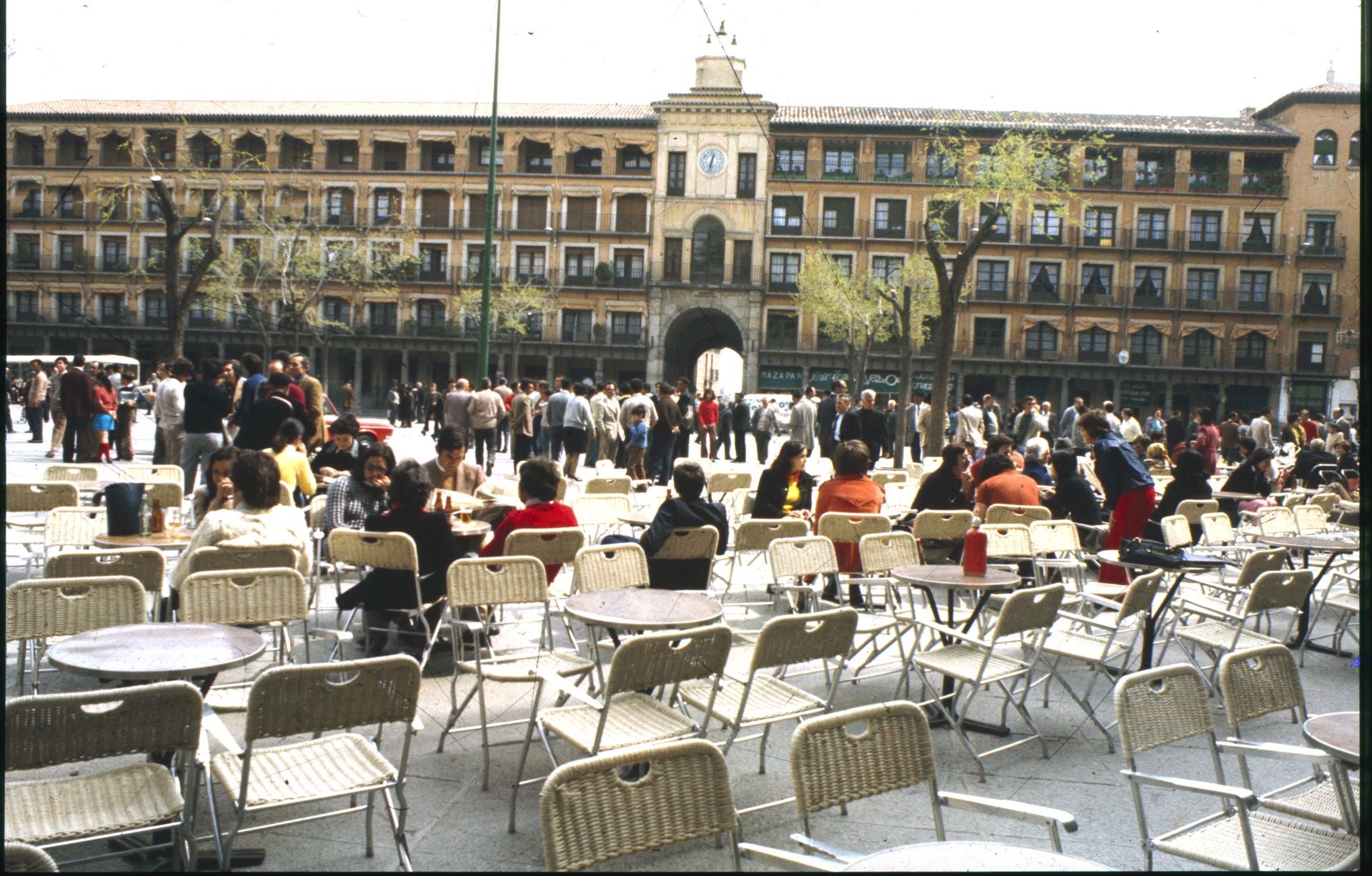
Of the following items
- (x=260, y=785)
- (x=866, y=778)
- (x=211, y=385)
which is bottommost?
(x=260, y=785)

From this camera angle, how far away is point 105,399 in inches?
635

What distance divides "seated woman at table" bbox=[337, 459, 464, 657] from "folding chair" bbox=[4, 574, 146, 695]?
138 cm

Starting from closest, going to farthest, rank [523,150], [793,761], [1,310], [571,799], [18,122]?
[1,310] → [571,799] → [793,761] → [18,122] → [523,150]

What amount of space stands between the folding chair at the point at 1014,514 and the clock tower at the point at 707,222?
3809cm

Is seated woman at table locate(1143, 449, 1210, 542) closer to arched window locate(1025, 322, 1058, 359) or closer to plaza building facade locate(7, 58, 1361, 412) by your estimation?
plaza building facade locate(7, 58, 1361, 412)

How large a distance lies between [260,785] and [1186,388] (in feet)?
155

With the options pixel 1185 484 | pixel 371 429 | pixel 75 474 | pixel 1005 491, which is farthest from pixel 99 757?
pixel 371 429

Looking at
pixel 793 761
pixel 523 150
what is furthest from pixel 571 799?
pixel 523 150

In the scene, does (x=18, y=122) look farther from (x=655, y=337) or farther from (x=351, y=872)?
(x=351, y=872)

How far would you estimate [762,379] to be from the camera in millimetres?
46281

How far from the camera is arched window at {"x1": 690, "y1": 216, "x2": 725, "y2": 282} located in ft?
153

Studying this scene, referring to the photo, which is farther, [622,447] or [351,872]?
[622,447]

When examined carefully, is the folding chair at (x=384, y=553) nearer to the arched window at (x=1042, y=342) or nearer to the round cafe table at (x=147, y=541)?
the round cafe table at (x=147, y=541)

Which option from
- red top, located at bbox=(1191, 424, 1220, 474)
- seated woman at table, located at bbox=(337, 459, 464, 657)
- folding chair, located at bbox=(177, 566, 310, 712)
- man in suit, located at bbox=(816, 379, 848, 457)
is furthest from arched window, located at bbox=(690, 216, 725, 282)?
folding chair, located at bbox=(177, 566, 310, 712)
